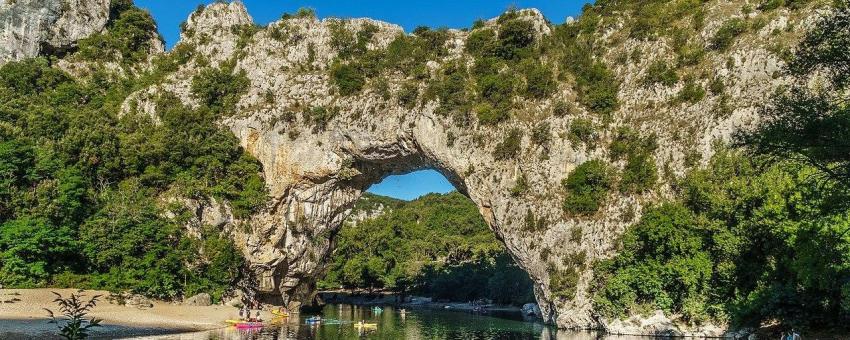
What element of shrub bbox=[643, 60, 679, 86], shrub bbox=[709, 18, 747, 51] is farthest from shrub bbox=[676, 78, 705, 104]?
shrub bbox=[709, 18, 747, 51]

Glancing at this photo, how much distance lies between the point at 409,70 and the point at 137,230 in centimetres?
2575

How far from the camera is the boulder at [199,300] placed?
4375 cm

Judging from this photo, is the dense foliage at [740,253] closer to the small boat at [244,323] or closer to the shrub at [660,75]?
the shrub at [660,75]

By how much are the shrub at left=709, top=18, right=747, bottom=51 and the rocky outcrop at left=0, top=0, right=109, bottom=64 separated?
62269mm

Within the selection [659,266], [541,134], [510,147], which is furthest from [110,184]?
[659,266]

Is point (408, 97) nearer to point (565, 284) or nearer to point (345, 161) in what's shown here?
point (345, 161)

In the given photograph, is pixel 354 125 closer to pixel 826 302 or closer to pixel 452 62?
pixel 452 62

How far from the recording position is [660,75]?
150ft

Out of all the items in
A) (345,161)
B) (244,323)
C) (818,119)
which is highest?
(345,161)

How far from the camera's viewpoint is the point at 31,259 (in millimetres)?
40688

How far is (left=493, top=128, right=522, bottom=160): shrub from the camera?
150ft

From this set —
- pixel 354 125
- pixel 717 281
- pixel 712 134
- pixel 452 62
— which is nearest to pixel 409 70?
pixel 452 62

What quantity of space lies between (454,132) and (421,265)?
44642 millimetres

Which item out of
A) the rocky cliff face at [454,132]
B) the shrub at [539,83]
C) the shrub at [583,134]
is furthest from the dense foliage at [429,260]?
the shrub at [539,83]
